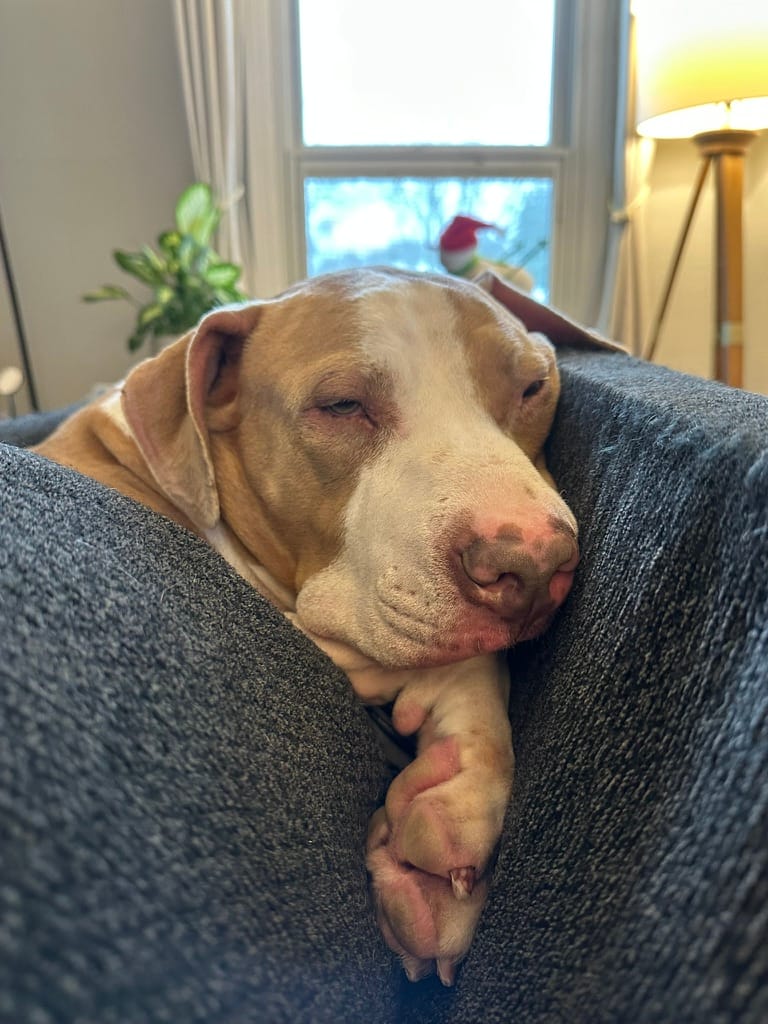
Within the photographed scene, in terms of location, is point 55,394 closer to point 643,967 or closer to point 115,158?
point 115,158

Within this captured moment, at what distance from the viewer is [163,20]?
132 inches

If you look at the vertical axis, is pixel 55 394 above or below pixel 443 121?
below

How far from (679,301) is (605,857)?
3493 millimetres

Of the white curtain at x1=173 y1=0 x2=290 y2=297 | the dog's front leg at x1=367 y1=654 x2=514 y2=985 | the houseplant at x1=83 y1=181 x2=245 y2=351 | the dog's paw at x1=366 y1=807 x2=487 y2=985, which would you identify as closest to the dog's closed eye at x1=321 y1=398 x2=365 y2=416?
the dog's front leg at x1=367 y1=654 x2=514 y2=985

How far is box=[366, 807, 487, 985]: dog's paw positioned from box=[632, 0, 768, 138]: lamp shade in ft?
7.99

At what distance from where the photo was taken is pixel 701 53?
2.30 metres

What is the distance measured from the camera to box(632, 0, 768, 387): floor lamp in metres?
2.26

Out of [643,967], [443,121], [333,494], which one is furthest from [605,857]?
[443,121]

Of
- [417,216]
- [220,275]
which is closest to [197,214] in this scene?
[220,275]

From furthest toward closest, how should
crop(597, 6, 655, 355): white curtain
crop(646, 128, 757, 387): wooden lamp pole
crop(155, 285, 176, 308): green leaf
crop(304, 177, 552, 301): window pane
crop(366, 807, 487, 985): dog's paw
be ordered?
crop(304, 177, 552, 301): window pane
crop(597, 6, 655, 355): white curtain
crop(155, 285, 176, 308): green leaf
crop(646, 128, 757, 387): wooden lamp pole
crop(366, 807, 487, 985): dog's paw

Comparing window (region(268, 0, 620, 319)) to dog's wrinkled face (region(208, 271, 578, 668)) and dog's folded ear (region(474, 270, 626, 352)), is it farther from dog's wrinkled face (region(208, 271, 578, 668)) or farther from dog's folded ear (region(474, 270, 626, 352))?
dog's wrinkled face (region(208, 271, 578, 668))

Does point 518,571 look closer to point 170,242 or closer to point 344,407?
point 344,407

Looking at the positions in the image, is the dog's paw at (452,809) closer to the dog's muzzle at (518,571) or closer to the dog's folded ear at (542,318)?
the dog's muzzle at (518,571)

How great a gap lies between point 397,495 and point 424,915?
1.41ft
